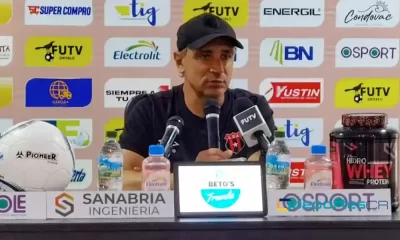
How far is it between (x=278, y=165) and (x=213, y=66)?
0.85 metres

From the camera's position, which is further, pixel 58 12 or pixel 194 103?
pixel 58 12

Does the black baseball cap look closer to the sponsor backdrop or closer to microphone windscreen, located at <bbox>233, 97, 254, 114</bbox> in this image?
microphone windscreen, located at <bbox>233, 97, 254, 114</bbox>

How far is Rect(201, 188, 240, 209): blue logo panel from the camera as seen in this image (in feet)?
3.62

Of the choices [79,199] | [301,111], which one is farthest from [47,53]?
[79,199]

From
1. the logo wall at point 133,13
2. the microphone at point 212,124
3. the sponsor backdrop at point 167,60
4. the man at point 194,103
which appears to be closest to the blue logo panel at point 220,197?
the microphone at point 212,124

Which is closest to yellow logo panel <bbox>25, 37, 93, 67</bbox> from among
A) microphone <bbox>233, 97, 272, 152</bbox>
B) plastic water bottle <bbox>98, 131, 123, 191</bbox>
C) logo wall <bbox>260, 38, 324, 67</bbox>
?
logo wall <bbox>260, 38, 324, 67</bbox>

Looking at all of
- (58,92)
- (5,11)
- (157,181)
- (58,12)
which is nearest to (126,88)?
(58,92)

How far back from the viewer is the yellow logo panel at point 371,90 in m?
3.22

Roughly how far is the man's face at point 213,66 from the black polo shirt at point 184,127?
Answer: 123 millimetres

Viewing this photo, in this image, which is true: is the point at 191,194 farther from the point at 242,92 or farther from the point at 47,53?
the point at 47,53

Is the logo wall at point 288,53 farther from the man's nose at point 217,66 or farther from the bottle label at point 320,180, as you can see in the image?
the bottle label at point 320,180

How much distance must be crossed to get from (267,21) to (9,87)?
1493 millimetres

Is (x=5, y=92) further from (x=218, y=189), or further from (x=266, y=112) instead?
(x=218, y=189)

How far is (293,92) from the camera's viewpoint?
3.21 metres
